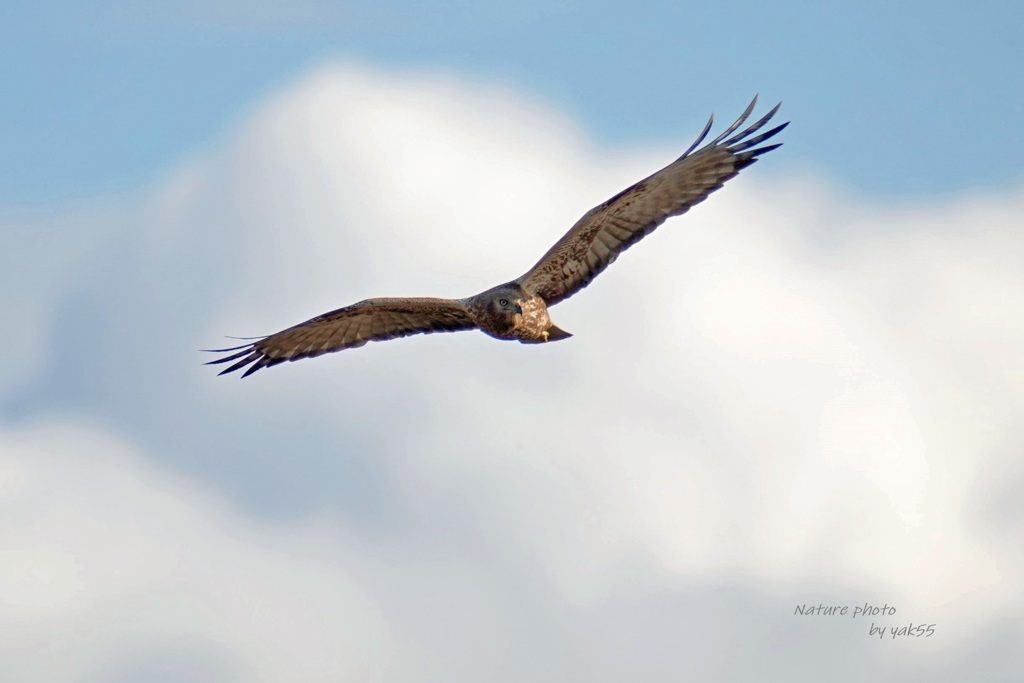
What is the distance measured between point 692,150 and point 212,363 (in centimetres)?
594

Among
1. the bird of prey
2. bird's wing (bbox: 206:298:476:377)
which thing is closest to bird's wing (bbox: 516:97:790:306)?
the bird of prey

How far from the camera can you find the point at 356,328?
1553 cm

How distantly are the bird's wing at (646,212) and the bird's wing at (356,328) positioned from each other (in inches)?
41.1

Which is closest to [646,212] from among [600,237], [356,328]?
[600,237]

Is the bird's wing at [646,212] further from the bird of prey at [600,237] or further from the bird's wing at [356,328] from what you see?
the bird's wing at [356,328]

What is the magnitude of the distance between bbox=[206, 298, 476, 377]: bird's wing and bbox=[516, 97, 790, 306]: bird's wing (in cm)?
104

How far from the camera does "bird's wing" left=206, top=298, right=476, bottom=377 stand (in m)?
14.8

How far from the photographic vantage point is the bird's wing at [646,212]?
45.3 ft

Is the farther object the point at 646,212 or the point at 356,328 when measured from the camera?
the point at 356,328

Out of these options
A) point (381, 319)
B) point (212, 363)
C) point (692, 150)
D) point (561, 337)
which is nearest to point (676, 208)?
point (692, 150)

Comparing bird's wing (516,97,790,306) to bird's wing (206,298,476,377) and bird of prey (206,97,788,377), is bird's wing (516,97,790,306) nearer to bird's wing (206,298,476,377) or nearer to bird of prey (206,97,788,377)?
bird of prey (206,97,788,377)

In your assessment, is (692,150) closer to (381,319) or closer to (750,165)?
(750,165)

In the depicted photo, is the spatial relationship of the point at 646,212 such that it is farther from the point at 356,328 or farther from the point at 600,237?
the point at 356,328

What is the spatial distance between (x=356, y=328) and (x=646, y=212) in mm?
3624
